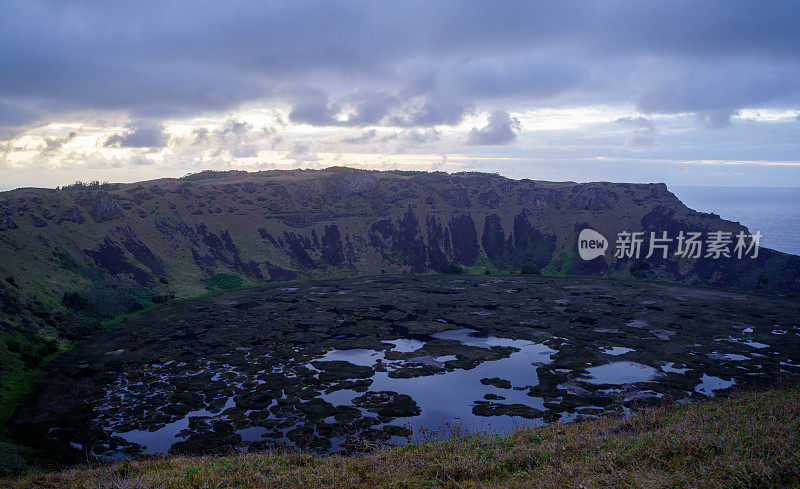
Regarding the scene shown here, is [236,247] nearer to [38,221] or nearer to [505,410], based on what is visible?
[38,221]

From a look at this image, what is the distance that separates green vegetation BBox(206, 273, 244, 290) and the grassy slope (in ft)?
356

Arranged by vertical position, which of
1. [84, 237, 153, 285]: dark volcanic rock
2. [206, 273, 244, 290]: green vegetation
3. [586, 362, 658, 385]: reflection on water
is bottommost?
[206, 273, 244, 290]: green vegetation

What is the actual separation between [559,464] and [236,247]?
487 feet

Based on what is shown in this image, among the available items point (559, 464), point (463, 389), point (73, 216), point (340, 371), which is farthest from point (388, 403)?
point (73, 216)

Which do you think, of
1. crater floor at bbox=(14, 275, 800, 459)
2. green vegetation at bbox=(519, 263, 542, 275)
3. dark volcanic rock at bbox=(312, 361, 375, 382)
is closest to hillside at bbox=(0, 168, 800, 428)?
green vegetation at bbox=(519, 263, 542, 275)

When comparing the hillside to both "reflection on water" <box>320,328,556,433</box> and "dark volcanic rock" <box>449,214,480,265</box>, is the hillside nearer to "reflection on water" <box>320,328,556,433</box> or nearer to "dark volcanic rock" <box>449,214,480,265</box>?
"dark volcanic rock" <box>449,214,480,265</box>

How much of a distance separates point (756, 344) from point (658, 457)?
72.6 m

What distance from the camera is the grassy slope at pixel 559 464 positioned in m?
14.9

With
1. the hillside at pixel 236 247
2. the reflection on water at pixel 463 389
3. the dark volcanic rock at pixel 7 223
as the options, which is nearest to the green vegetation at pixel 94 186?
the hillside at pixel 236 247

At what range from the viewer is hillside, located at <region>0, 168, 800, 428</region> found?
86.5m

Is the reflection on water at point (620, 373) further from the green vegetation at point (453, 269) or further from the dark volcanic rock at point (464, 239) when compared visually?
the dark volcanic rock at point (464, 239)

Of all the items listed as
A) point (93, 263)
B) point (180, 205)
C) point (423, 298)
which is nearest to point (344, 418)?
point (423, 298)

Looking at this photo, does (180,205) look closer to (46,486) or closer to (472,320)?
(472,320)

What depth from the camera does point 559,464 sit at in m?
18.3
